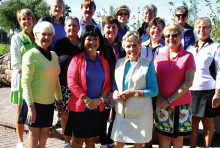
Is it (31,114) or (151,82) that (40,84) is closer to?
(31,114)

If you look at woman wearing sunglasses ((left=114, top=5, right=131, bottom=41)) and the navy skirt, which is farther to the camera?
woman wearing sunglasses ((left=114, top=5, right=131, bottom=41))

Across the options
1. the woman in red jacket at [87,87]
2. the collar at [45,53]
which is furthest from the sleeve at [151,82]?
the collar at [45,53]

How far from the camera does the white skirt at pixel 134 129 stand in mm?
3264

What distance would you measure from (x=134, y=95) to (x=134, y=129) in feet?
1.43

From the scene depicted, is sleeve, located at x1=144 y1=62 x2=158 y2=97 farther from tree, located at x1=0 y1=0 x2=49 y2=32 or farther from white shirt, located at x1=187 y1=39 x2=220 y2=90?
tree, located at x1=0 y1=0 x2=49 y2=32

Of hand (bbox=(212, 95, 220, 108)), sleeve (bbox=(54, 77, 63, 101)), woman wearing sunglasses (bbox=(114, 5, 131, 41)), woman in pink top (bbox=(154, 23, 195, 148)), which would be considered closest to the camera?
woman in pink top (bbox=(154, 23, 195, 148))

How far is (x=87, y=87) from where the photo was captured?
128 inches

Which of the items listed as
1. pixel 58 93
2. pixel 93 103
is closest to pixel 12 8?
pixel 58 93

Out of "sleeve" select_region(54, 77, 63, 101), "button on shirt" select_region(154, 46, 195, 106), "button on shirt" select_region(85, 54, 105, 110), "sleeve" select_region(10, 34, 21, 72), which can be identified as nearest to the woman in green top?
"sleeve" select_region(10, 34, 21, 72)

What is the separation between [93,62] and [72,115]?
2.41 feet

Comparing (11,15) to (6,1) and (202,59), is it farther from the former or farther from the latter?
(202,59)

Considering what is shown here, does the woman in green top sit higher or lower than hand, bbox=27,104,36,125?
higher

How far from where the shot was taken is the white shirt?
12.7ft

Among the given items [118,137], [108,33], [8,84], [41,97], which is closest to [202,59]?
[108,33]
